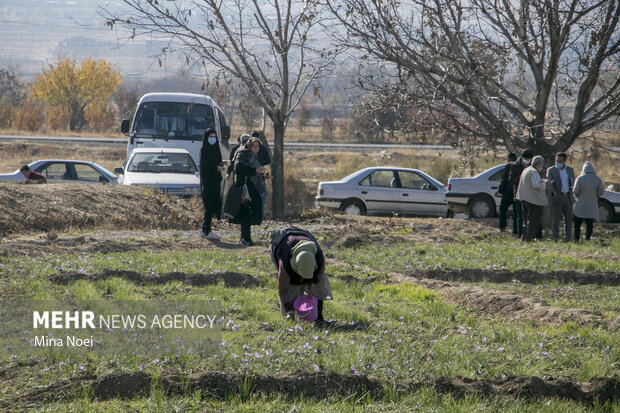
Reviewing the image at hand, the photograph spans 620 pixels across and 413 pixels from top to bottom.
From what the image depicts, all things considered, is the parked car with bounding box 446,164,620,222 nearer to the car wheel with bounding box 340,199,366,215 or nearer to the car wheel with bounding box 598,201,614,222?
the car wheel with bounding box 598,201,614,222

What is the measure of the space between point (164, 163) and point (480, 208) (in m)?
8.66

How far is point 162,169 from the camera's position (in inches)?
734

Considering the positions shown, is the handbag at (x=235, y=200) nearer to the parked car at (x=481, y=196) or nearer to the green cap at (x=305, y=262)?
the green cap at (x=305, y=262)

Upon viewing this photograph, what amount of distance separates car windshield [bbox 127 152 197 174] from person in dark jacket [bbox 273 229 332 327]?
12.2 meters

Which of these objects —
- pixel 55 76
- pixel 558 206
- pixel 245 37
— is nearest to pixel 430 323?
pixel 558 206

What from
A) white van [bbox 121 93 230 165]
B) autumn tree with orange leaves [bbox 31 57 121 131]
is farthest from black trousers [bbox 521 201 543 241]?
autumn tree with orange leaves [bbox 31 57 121 131]

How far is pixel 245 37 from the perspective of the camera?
783 inches

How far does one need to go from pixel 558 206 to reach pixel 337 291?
25.9 feet

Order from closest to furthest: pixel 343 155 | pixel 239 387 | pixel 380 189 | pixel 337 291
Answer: pixel 239 387 < pixel 337 291 < pixel 380 189 < pixel 343 155

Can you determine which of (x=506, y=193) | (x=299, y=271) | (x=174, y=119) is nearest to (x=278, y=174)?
(x=174, y=119)

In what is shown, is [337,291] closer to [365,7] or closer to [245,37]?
[365,7]

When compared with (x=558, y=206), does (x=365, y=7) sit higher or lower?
higher

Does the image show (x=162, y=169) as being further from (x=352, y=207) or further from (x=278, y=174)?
(x=352, y=207)

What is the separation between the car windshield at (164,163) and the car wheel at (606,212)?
11215mm
